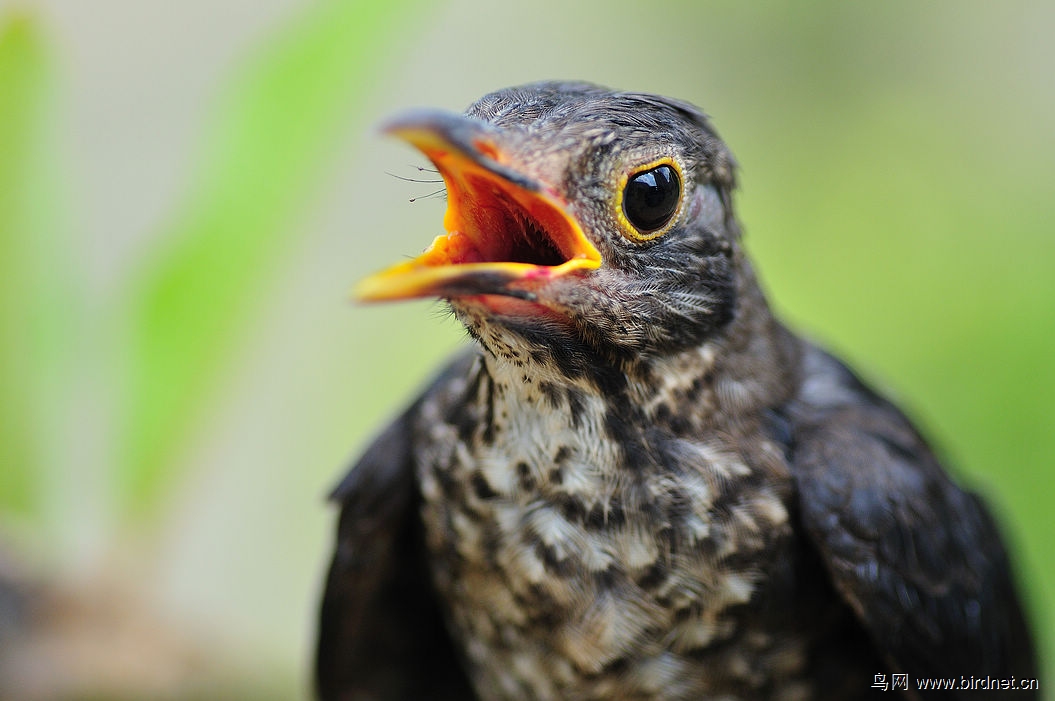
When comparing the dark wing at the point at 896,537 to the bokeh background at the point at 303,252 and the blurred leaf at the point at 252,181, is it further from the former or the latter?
the blurred leaf at the point at 252,181

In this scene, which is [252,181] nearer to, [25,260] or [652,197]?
[25,260]

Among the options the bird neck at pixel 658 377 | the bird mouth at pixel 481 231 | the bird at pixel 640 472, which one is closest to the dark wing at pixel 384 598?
the bird at pixel 640 472

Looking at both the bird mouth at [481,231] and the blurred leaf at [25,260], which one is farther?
the blurred leaf at [25,260]

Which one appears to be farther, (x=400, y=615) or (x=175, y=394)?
(x=175, y=394)

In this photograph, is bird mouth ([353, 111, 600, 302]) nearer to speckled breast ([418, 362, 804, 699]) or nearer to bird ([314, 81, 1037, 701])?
bird ([314, 81, 1037, 701])

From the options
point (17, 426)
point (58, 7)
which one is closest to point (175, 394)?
point (17, 426)

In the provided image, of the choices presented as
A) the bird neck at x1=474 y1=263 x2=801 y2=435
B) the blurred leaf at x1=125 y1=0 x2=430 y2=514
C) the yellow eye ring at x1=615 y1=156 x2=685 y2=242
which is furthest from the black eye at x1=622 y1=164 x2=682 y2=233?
the blurred leaf at x1=125 y1=0 x2=430 y2=514

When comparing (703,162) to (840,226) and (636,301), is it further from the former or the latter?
(840,226)
